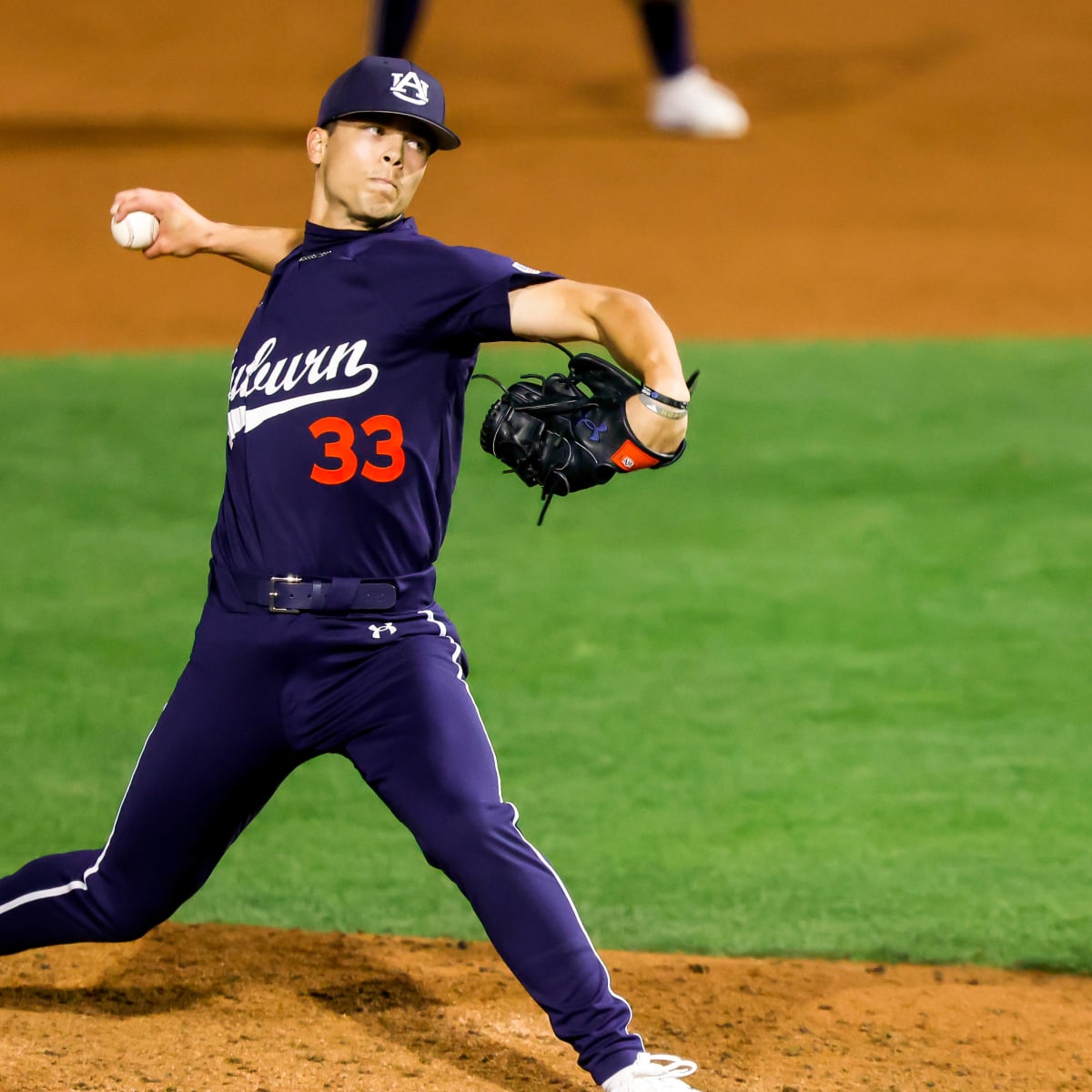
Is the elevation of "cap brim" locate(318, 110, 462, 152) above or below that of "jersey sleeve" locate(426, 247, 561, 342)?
above

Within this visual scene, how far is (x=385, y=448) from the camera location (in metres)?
3.41

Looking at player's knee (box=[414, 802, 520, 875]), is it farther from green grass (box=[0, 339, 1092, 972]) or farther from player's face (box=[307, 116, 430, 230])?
green grass (box=[0, 339, 1092, 972])

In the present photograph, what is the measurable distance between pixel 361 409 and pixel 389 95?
62 centimetres

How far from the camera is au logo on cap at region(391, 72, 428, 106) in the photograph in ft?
11.6

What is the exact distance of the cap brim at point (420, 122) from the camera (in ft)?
11.6

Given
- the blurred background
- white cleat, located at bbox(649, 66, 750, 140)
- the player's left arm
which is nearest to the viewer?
the player's left arm

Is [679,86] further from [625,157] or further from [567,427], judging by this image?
[567,427]

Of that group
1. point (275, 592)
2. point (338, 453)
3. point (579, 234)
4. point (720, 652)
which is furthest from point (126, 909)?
point (579, 234)

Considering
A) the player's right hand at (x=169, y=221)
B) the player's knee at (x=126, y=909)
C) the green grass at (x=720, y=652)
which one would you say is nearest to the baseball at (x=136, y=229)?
the player's right hand at (x=169, y=221)

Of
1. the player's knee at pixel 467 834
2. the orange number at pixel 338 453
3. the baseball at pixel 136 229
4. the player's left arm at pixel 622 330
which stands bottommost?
the player's knee at pixel 467 834

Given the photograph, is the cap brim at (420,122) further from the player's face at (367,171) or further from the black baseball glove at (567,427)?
the black baseball glove at (567,427)

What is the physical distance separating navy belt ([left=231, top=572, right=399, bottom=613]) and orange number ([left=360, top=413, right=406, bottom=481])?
0.20 metres

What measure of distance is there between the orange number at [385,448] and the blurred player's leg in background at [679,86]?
35.9 feet

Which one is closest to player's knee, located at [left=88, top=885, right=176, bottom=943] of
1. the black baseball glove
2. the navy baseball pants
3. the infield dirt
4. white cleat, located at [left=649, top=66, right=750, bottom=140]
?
the navy baseball pants
